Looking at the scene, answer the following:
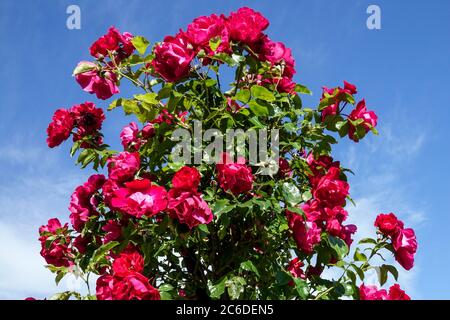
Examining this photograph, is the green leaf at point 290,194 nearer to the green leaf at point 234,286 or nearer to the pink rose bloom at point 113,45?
the green leaf at point 234,286

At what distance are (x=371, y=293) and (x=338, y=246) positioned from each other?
36cm

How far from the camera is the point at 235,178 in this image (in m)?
2.63

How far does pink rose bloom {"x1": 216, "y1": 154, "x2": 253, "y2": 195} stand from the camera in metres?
2.63

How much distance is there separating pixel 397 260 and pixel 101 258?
1661mm

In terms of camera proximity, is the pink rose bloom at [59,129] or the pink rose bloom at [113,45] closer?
the pink rose bloom at [113,45]

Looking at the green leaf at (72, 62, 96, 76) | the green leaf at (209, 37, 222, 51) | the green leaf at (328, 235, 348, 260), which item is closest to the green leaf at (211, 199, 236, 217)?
the green leaf at (328, 235, 348, 260)

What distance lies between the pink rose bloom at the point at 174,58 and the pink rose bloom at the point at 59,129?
3.28ft

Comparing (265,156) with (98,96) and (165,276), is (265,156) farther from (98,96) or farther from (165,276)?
(98,96)

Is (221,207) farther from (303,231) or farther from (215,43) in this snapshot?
(215,43)

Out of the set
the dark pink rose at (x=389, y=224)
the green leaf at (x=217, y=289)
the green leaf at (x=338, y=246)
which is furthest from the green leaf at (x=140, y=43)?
the dark pink rose at (x=389, y=224)

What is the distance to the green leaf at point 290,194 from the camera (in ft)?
9.14

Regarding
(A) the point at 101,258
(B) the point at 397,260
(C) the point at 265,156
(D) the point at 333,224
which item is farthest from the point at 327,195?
(A) the point at 101,258

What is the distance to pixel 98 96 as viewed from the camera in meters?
3.21

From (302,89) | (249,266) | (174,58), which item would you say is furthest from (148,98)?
(249,266)
